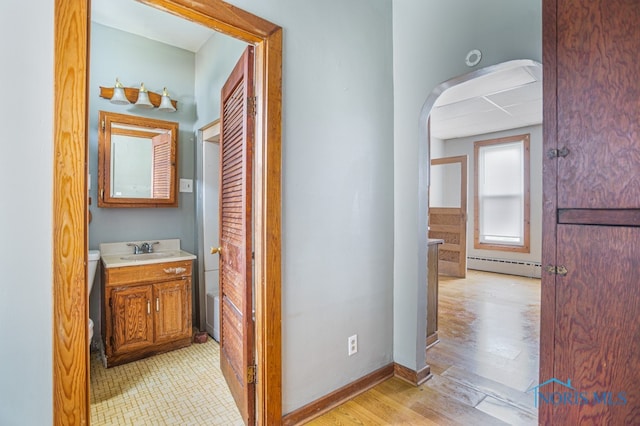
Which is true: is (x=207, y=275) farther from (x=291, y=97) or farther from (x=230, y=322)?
(x=291, y=97)

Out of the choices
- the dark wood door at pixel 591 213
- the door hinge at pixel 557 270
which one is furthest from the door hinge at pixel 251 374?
the door hinge at pixel 557 270

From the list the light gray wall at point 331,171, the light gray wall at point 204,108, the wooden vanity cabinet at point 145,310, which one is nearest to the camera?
the light gray wall at point 331,171

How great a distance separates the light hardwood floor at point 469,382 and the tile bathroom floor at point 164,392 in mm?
661

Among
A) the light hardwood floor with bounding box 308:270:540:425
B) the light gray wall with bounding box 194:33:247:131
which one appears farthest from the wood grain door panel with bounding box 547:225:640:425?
the light gray wall with bounding box 194:33:247:131

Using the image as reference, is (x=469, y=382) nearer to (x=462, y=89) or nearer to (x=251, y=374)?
(x=251, y=374)

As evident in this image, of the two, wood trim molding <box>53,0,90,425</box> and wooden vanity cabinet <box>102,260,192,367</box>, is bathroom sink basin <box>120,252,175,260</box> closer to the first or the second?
wooden vanity cabinet <box>102,260,192,367</box>

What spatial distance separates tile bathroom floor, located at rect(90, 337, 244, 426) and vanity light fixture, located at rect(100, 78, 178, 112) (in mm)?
2124

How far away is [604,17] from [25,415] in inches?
88.9

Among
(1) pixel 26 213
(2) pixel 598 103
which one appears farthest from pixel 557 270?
(1) pixel 26 213

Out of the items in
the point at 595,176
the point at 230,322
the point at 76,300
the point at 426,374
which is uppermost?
the point at 595,176

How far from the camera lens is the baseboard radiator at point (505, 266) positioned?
5.18 metres

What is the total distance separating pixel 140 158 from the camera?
2.93 meters

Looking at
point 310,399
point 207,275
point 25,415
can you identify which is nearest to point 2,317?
point 25,415

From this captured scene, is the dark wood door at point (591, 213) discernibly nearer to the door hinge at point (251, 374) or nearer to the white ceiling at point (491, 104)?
the door hinge at point (251, 374)
